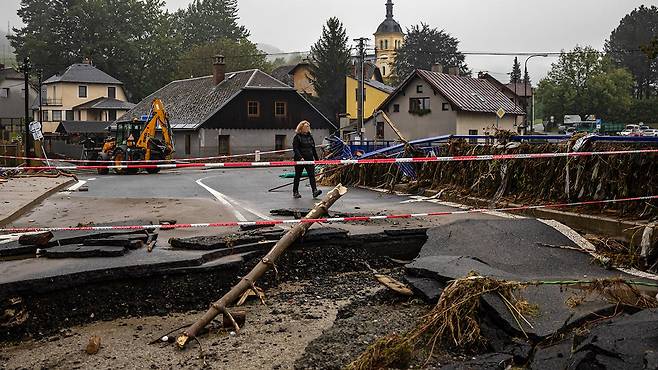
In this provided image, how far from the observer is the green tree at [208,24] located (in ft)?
369

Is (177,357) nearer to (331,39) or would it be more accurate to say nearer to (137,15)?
(331,39)

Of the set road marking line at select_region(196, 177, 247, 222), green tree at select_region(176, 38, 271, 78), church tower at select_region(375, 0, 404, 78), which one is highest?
church tower at select_region(375, 0, 404, 78)

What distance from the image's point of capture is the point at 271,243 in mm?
8297

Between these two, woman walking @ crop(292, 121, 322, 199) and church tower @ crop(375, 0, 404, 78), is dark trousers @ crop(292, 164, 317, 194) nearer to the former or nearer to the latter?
woman walking @ crop(292, 121, 322, 199)

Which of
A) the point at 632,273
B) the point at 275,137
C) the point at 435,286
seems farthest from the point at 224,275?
the point at 275,137

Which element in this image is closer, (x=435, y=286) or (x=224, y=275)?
(x=435, y=286)

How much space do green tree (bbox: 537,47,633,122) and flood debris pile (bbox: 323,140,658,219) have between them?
72342mm

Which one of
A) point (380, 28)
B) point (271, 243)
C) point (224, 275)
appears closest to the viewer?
point (224, 275)

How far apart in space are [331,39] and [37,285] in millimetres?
65498

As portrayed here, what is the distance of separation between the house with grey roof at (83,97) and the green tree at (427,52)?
38.2 meters

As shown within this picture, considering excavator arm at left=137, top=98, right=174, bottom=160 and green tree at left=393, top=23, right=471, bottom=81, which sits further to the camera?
green tree at left=393, top=23, right=471, bottom=81

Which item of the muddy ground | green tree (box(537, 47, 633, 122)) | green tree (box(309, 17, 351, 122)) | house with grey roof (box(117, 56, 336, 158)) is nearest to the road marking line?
the muddy ground

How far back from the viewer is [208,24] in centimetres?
11244

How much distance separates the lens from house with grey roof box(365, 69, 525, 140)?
5131 cm
